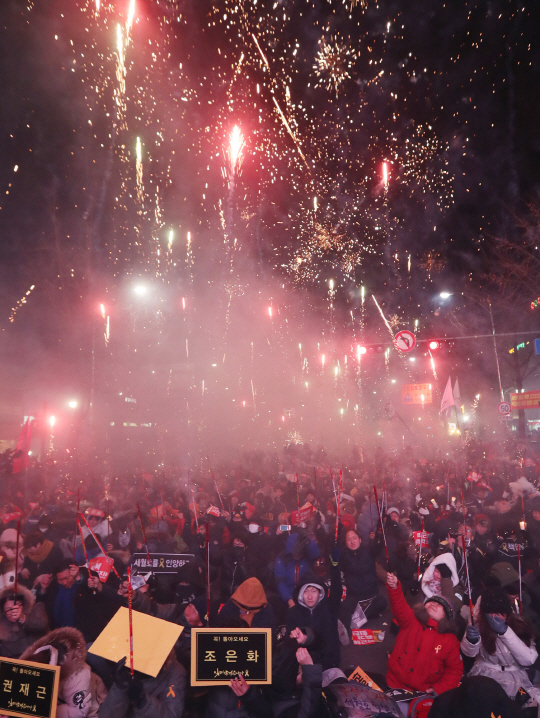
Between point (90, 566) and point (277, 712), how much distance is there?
311cm

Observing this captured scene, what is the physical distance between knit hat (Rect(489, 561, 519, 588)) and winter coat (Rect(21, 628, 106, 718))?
4733mm

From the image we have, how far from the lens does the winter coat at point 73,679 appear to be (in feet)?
11.5

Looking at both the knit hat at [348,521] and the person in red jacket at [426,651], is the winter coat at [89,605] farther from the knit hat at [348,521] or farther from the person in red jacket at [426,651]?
the knit hat at [348,521]

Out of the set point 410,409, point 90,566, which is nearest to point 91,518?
point 90,566

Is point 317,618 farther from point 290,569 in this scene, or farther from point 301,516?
point 301,516

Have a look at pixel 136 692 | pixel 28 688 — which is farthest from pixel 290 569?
pixel 28 688

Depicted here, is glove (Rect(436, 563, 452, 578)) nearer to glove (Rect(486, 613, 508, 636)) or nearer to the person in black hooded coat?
the person in black hooded coat

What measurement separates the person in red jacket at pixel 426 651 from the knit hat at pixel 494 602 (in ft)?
1.13

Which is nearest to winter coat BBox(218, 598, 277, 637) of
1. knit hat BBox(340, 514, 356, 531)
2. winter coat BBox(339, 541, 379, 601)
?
winter coat BBox(339, 541, 379, 601)

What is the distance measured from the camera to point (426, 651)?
4.33m

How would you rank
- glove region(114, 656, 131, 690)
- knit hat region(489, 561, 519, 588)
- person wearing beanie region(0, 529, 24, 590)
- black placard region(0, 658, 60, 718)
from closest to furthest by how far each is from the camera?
black placard region(0, 658, 60, 718)
glove region(114, 656, 131, 690)
knit hat region(489, 561, 519, 588)
person wearing beanie region(0, 529, 24, 590)

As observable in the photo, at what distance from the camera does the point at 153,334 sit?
43.3 meters

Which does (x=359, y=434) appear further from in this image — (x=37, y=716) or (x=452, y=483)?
(x=37, y=716)

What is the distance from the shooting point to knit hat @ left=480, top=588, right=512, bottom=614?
4.26m
